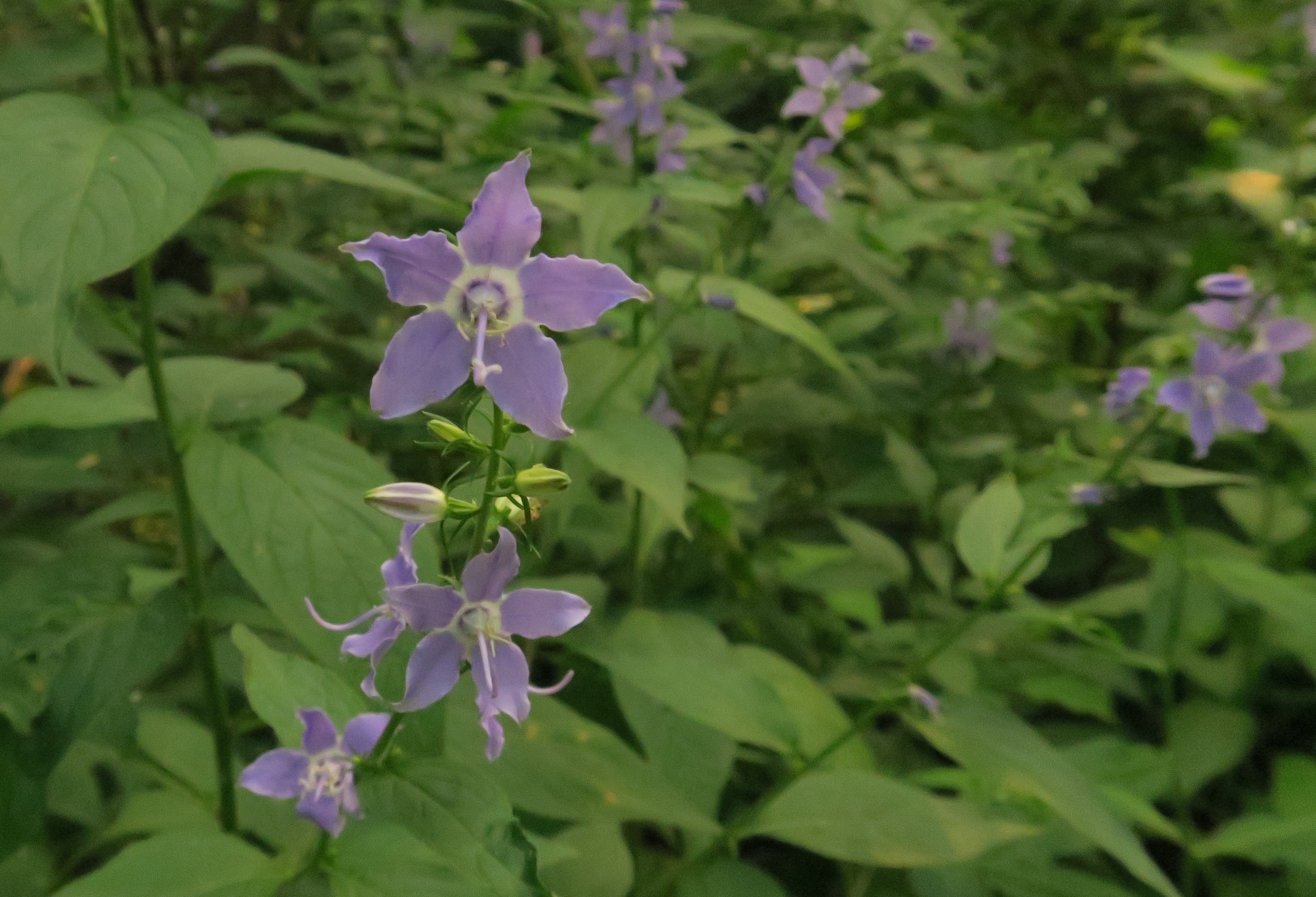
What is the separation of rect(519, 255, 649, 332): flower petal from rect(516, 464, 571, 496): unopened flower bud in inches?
3.8

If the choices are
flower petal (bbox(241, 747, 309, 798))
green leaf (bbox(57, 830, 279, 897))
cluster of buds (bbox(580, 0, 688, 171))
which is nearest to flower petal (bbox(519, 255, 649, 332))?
flower petal (bbox(241, 747, 309, 798))

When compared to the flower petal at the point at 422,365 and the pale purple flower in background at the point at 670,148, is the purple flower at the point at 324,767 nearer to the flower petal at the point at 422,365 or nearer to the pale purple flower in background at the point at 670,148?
the flower petal at the point at 422,365

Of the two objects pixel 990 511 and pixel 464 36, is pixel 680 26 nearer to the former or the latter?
pixel 990 511

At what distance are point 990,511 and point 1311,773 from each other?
33.0 inches

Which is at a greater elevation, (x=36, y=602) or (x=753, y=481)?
(x=36, y=602)

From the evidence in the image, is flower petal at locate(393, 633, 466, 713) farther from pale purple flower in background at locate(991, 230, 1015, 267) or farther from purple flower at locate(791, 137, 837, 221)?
pale purple flower in background at locate(991, 230, 1015, 267)

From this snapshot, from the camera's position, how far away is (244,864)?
2.83 feet

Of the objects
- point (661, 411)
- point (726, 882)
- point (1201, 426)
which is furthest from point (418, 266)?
point (1201, 426)

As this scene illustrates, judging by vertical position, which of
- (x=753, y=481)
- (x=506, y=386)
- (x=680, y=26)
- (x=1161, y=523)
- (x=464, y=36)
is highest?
(x=506, y=386)

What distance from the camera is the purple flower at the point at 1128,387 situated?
1553 millimetres

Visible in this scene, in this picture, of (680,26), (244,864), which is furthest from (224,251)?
(244,864)

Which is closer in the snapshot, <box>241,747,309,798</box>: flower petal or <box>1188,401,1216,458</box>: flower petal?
<box>241,747,309,798</box>: flower petal

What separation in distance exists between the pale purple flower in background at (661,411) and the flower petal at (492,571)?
1.09 m

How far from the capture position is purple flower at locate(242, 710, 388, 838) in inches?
31.0
